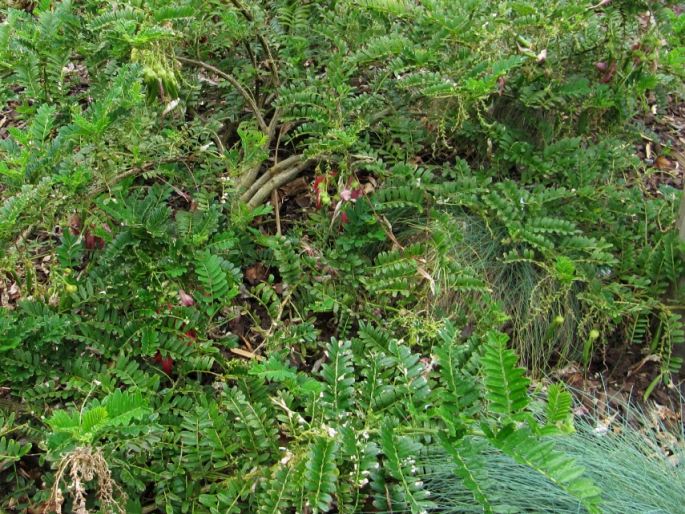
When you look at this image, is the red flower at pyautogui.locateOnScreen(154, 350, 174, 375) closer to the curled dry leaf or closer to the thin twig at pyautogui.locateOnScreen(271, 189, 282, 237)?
the thin twig at pyautogui.locateOnScreen(271, 189, 282, 237)

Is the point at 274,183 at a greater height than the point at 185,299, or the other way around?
the point at 274,183

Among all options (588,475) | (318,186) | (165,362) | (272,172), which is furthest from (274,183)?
(588,475)

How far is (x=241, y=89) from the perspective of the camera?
2.78 metres

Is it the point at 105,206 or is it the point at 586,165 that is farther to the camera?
the point at 586,165

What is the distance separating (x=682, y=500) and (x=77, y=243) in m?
1.98

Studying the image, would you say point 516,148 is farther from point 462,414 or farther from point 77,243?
point 77,243

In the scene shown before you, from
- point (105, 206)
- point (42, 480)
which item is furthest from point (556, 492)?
point (105, 206)

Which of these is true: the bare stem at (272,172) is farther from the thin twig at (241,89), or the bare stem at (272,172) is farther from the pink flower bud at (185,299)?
the pink flower bud at (185,299)

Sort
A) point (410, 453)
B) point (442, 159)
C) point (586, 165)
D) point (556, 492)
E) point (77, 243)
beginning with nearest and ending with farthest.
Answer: point (410, 453)
point (556, 492)
point (77, 243)
point (586, 165)
point (442, 159)

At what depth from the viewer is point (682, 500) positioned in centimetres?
193

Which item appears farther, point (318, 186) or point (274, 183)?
point (274, 183)

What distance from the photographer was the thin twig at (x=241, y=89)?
2.71 m

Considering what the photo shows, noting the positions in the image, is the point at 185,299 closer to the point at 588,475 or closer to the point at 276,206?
the point at 276,206

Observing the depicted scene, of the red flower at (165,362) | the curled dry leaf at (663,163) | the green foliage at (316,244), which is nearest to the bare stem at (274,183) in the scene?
the green foliage at (316,244)
